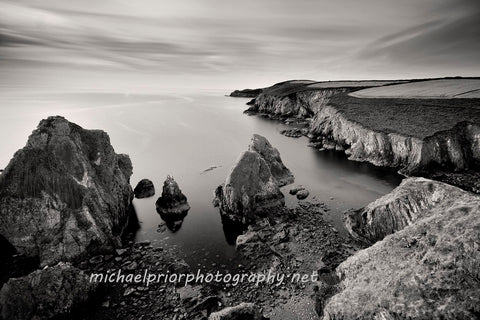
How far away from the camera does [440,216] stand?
14047 mm

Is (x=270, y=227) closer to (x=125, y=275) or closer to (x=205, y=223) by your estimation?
(x=205, y=223)

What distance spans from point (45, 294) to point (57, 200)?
9960 mm

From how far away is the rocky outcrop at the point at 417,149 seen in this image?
134ft

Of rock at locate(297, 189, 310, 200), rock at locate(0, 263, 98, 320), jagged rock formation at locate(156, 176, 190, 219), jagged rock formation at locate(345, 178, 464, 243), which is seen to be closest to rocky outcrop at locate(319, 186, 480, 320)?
jagged rock formation at locate(345, 178, 464, 243)

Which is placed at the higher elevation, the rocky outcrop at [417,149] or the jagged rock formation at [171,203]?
the rocky outcrop at [417,149]

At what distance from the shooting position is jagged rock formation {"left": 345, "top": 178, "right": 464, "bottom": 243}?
21.2 m

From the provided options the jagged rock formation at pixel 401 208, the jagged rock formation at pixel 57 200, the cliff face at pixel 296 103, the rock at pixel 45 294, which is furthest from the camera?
the cliff face at pixel 296 103

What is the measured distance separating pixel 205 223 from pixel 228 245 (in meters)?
5.55

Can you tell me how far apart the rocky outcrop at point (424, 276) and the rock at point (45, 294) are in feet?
55.9

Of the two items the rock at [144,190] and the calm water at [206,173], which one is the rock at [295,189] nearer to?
the calm water at [206,173]

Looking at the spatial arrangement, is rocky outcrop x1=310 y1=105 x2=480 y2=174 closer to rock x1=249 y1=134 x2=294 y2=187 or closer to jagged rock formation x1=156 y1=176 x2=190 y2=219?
rock x1=249 y1=134 x2=294 y2=187

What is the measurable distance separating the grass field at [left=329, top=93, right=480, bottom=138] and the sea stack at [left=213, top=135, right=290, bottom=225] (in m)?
29.6

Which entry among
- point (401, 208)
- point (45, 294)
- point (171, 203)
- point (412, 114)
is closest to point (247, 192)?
point (171, 203)

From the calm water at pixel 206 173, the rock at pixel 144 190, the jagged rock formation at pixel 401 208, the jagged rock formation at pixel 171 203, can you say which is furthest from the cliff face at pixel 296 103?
the jagged rock formation at pixel 401 208
